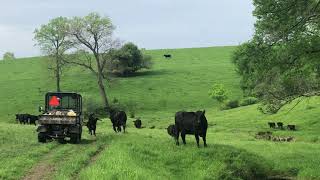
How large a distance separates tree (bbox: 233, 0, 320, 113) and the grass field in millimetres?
3378

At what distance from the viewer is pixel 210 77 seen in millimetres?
89625

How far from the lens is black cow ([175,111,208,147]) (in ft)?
86.2

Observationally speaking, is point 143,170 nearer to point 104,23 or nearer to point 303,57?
point 303,57

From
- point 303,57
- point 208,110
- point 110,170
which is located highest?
point 303,57

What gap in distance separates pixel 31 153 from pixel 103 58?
4932 centimetres

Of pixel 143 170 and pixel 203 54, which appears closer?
pixel 143 170

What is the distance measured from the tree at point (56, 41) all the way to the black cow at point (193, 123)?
152ft

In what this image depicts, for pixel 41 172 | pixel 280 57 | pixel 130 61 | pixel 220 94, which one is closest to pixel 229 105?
pixel 220 94

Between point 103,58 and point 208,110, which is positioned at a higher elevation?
point 103,58

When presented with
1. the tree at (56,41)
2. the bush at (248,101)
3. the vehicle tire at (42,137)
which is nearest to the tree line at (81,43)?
the tree at (56,41)

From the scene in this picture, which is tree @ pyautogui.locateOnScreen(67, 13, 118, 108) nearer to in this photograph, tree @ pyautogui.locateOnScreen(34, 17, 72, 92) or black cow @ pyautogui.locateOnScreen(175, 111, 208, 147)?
tree @ pyautogui.locateOnScreen(34, 17, 72, 92)

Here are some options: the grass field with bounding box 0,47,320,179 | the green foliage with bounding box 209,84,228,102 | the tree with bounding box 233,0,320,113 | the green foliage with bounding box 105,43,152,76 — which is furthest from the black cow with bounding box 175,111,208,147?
the green foliage with bounding box 105,43,152,76

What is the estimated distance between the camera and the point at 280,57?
2705cm

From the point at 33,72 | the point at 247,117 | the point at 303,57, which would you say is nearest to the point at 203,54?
the point at 33,72
